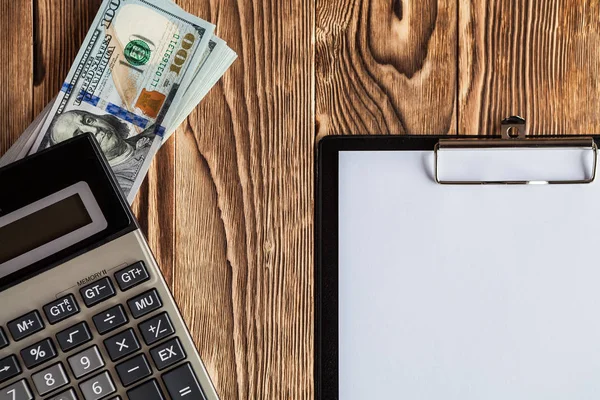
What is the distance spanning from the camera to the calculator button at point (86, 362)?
370 millimetres

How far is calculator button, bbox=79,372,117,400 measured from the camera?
14.5 inches

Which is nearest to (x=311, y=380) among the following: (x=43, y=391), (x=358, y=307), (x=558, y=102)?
(x=358, y=307)

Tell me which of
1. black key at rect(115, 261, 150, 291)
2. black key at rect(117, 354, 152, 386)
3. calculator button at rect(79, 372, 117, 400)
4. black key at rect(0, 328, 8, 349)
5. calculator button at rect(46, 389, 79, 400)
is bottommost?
calculator button at rect(46, 389, 79, 400)

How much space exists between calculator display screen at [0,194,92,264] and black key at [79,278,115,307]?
41 millimetres

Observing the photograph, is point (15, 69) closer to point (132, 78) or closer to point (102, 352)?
point (132, 78)

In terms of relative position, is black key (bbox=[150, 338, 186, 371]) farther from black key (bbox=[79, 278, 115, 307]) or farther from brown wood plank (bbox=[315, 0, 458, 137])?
brown wood plank (bbox=[315, 0, 458, 137])

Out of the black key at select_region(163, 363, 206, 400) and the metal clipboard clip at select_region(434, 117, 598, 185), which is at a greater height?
the metal clipboard clip at select_region(434, 117, 598, 185)

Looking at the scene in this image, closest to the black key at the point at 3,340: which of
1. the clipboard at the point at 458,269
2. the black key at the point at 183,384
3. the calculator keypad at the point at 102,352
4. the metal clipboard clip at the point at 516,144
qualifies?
the calculator keypad at the point at 102,352

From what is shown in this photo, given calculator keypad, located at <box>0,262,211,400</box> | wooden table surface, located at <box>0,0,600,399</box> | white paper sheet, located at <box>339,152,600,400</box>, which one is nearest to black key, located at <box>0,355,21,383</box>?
calculator keypad, located at <box>0,262,211,400</box>

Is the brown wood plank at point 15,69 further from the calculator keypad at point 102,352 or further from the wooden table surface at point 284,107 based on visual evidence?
the calculator keypad at point 102,352

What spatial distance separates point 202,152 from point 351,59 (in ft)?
0.47

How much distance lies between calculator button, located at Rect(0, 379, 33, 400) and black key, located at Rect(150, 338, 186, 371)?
0.27ft

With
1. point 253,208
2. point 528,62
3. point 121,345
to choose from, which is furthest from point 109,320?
point 528,62

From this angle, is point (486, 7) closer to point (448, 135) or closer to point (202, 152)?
point (448, 135)
